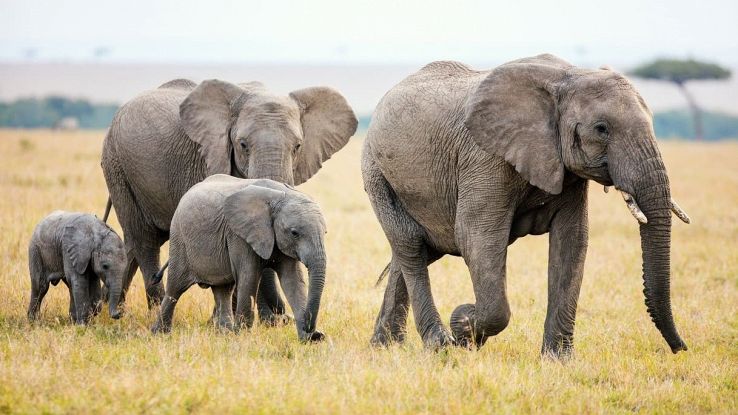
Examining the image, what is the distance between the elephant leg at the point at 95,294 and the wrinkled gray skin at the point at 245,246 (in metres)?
0.64

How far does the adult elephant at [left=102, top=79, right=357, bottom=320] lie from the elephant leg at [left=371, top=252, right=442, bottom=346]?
112 centimetres

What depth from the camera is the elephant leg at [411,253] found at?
28.6 feet

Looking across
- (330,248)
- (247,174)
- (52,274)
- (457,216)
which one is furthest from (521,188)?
(330,248)

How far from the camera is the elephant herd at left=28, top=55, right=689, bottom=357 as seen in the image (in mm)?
7391

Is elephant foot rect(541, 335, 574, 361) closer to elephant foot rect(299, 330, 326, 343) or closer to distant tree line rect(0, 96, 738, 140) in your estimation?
elephant foot rect(299, 330, 326, 343)

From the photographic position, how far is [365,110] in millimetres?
131625

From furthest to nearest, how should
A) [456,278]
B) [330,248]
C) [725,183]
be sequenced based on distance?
[725,183] < [330,248] < [456,278]

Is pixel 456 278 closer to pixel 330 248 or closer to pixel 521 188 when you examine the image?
pixel 330 248

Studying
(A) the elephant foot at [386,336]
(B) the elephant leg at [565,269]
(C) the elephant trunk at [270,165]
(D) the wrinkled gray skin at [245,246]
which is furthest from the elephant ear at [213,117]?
(B) the elephant leg at [565,269]

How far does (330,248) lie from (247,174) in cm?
534

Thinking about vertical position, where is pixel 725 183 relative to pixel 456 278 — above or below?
below

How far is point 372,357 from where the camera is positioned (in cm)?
814

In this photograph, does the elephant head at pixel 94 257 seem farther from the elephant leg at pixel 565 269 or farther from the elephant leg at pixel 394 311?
the elephant leg at pixel 565 269

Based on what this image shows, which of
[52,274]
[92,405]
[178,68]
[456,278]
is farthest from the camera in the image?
[178,68]
